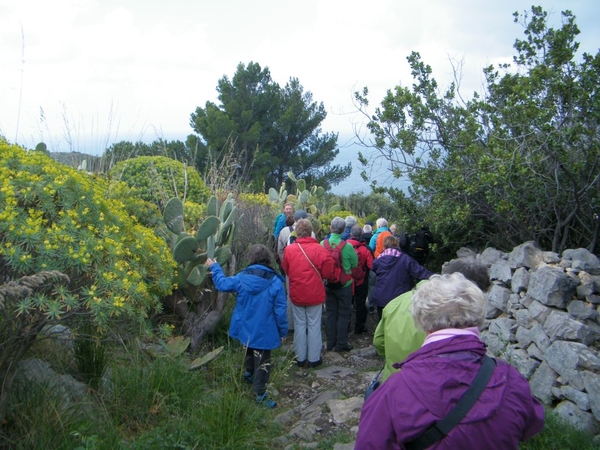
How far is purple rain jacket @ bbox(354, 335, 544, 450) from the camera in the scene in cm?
185

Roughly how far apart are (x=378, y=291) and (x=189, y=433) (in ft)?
12.1

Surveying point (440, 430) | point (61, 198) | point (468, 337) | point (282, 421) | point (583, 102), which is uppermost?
point (583, 102)

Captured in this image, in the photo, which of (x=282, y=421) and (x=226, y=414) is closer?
(x=226, y=414)

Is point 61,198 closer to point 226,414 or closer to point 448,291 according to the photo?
point 226,414

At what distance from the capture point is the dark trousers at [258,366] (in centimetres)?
487

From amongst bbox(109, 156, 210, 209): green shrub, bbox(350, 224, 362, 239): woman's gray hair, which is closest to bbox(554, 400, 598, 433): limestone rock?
bbox(350, 224, 362, 239): woman's gray hair

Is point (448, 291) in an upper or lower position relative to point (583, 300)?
upper

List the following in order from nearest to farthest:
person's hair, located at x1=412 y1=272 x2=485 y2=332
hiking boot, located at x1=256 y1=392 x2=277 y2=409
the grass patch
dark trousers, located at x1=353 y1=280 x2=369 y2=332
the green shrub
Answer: person's hair, located at x1=412 y1=272 x2=485 y2=332 < the grass patch < hiking boot, located at x1=256 y1=392 x2=277 y2=409 < the green shrub < dark trousers, located at x1=353 y1=280 x2=369 y2=332

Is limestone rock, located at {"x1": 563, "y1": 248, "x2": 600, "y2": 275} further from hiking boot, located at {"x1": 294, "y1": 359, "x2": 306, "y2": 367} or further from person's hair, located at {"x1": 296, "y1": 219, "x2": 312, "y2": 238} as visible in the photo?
hiking boot, located at {"x1": 294, "y1": 359, "x2": 306, "y2": 367}

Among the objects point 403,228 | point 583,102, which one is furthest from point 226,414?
point 403,228

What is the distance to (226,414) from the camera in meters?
3.77

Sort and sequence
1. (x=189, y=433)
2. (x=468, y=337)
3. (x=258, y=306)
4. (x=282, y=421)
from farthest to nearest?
(x=258, y=306) → (x=282, y=421) → (x=189, y=433) → (x=468, y=337)

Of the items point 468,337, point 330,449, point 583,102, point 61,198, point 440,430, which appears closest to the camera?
point 440,430

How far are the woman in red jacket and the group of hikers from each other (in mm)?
12
